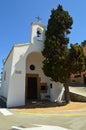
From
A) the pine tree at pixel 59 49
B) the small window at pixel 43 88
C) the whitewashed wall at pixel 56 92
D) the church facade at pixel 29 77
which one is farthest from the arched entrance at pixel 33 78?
the pine tree at pixel 59 49

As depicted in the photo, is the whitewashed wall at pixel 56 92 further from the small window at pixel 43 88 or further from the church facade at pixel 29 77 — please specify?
the small window at pixel 43 88

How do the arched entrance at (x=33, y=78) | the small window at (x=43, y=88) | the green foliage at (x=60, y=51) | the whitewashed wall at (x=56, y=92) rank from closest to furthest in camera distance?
the green foliage at (x=60, y=51)
the whitewashed wall at (x=56, y=92)
the arched entrance at (x=33, y=78)
the small window at (x=43, y=88)

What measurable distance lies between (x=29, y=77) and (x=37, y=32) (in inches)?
193

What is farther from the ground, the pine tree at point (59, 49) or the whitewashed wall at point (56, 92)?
the pine tree at point (59, 49)

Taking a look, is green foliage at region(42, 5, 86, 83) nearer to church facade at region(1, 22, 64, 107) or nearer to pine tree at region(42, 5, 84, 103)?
pine tree at region(42, 5, 84, 103)

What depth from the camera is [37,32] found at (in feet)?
61.8

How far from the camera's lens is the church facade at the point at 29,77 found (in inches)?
635

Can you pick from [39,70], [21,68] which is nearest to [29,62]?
[39,70]

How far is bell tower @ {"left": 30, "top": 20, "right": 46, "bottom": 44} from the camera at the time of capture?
18294 mm

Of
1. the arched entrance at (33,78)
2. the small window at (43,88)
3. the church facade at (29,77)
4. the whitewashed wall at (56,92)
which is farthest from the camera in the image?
the small window at (43,88)

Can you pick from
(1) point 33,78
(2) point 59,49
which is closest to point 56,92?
(1) point 33,78

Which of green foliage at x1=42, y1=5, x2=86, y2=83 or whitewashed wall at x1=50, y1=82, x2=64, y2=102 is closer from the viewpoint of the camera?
green foliage at x1=42, y1=5, x2=86, y2=83

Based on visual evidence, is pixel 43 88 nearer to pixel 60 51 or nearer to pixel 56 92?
pixel 56 92

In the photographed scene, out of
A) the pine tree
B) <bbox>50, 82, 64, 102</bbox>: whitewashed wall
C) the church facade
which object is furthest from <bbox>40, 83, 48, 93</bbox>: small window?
the pine tree
